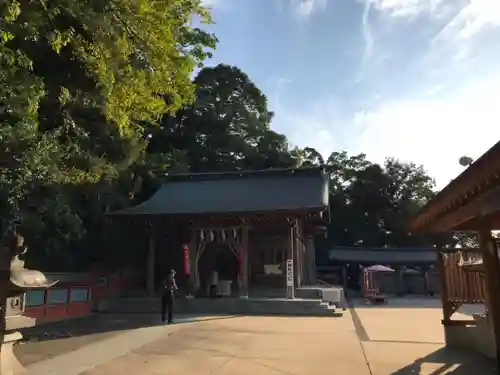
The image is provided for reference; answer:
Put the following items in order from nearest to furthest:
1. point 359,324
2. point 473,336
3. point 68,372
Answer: point 68,372 → point 473,336 → point 359,324

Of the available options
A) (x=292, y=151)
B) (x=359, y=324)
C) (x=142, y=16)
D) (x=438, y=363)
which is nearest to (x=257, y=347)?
(x=438, y=363)

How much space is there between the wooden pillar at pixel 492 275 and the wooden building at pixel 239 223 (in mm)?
10060

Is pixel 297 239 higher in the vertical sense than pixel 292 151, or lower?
lower

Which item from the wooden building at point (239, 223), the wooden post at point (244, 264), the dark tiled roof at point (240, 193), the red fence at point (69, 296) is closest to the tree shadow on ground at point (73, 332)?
the red fence at point (69, 296)

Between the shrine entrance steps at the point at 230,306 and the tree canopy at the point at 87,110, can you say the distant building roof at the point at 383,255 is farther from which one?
the shrine entrance steps at the point at 230,306

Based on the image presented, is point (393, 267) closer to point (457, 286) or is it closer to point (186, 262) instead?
point (186, 262)

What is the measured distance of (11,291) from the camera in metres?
5.72

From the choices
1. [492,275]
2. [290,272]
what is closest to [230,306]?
[290,272]

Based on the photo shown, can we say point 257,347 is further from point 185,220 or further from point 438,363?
point 185,220

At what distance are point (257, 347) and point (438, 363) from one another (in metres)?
3.19

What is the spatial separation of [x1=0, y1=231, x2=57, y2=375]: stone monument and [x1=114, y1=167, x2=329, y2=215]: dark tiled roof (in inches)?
418

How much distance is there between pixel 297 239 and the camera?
1933cm

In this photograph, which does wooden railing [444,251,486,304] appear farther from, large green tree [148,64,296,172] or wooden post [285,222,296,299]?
large green tree [148,64,296,172]

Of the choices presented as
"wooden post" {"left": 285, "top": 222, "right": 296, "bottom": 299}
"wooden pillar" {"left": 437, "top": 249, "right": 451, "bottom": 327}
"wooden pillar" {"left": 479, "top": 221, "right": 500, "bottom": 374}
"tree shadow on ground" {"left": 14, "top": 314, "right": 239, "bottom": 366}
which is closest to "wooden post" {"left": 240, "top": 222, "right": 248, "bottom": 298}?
"wooden post" {"left": 285, "top": 222, "right": 296, "bottom": 299}
